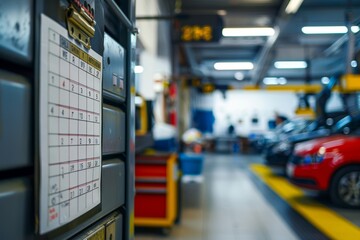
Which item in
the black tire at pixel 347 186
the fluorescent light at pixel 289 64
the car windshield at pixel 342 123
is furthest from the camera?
the fluorescent light at pixel 289 64

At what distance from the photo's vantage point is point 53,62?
0.93 metres

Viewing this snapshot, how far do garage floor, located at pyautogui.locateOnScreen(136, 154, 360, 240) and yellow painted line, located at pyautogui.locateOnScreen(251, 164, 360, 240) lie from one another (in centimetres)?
7

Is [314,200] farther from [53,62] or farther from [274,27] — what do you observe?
[53,62]

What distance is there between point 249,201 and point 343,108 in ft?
9.09

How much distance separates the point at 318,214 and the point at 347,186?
67 cm

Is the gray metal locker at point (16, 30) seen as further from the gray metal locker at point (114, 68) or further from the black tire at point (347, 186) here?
the black tire at point (347, 186)

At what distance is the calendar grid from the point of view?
93 cm

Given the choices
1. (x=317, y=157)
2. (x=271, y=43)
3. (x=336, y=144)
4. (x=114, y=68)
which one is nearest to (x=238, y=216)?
(x=317, y=157)

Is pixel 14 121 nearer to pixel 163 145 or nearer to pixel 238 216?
pixel 238 216

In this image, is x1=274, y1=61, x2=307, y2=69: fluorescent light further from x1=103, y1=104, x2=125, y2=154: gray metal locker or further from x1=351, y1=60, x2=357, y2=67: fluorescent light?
x1=103, y1=104, x2=125, y2=154: gray metal locker

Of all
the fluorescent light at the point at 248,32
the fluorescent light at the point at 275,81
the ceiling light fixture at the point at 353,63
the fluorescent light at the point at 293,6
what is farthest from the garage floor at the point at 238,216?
the fluorescent light at the point at 275,81

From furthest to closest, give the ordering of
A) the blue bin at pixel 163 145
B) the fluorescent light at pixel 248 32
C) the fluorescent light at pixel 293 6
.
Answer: the fluorescent light at pixel 248 32, the fluorescent light at pixel 293 6, the blue bin at pixel 163 145

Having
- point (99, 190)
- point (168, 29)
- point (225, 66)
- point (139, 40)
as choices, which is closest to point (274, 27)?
point (168, 29)

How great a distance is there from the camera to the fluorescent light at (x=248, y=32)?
30.5 ft
